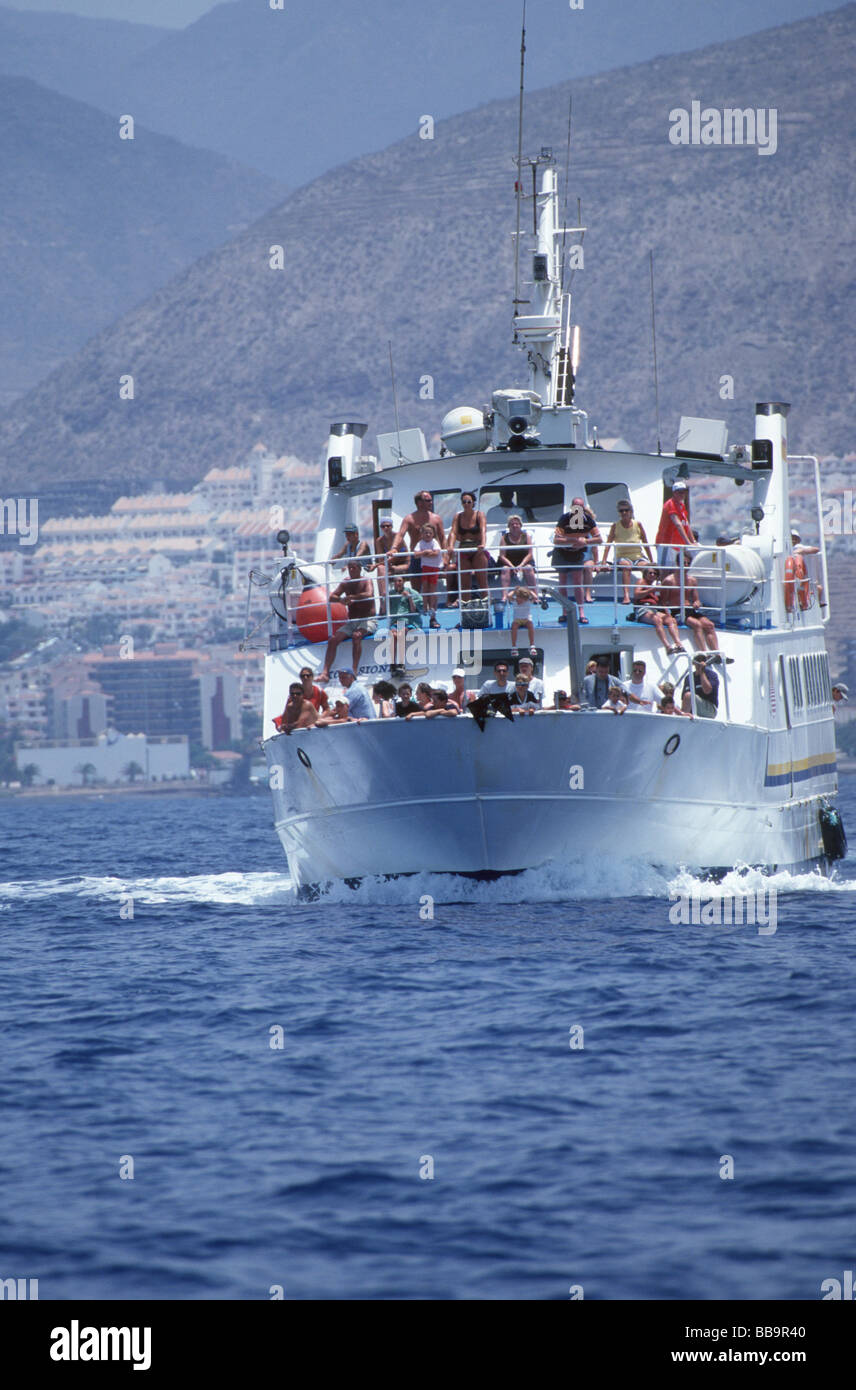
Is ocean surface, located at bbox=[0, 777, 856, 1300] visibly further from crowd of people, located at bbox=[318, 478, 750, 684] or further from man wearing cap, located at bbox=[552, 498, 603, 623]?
man wearing cap, located at bbox=[552, 498, 603, 623]

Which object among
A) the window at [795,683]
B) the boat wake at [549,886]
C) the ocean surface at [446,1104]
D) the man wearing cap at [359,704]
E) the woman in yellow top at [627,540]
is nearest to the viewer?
the ocean surface at [446,1104]

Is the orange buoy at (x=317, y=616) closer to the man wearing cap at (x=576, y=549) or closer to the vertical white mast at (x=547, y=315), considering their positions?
the man wearing cap at (x=576, y=549)

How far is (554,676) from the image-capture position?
23.1 m

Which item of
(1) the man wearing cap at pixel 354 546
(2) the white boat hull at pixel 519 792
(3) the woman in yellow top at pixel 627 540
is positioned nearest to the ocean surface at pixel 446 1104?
(2) the white boat hull at pixel 519 792

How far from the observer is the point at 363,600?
23406mm

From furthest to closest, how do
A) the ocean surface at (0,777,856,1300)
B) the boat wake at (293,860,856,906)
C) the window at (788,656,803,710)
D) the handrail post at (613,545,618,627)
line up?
the window at (788,656,803,710)
the handrail post at (613,545,618,627)
the boat wake at (293,860,856,906)
the ocean surface at (0,777,856,1300)

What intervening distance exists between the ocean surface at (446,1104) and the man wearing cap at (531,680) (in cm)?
197

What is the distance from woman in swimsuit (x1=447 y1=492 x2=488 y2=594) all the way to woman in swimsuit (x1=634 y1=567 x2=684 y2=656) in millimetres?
1803

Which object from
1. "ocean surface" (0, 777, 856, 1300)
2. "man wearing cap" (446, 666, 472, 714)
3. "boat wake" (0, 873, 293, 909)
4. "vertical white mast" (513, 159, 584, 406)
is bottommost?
"ocean surface" (0, 777, 856, 1300)

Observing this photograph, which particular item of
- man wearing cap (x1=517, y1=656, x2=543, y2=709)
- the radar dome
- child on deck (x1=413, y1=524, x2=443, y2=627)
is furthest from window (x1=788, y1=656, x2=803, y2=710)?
man wearing cap (x1=517, y1=656, x2=543, y2=709)

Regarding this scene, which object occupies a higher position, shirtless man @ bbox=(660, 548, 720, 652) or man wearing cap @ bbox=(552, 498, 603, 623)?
man wearing cap @ bbox=(552, 498, 603, 623)

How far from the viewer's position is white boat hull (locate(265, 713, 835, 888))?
2100 centimetres

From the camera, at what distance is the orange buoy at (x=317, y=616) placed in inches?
957

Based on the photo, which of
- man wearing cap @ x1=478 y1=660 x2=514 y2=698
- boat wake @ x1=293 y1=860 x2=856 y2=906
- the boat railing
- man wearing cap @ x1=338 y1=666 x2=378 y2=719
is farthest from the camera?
the boat railing
